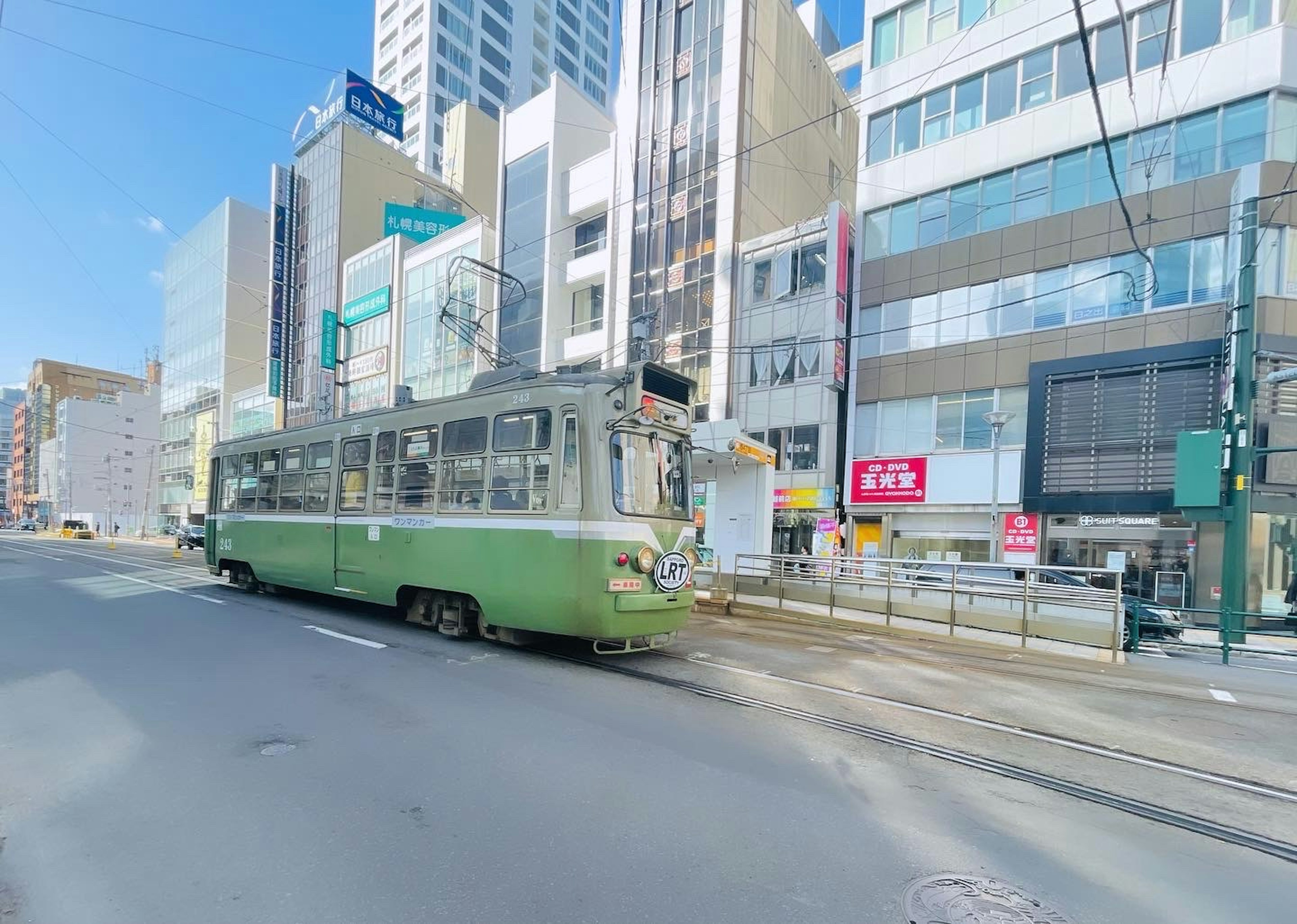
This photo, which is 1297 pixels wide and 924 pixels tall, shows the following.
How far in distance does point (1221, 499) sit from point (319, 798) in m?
19.8

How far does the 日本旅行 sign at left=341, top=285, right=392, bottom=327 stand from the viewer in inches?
1578

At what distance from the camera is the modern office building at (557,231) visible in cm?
3053

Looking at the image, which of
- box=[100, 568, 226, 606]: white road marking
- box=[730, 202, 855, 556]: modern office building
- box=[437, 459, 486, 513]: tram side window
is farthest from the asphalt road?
box=[730, 202, 855, 556]: modern office building

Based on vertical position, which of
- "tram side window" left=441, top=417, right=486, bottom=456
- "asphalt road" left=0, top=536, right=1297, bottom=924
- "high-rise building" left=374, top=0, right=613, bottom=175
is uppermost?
"high-rise building" left=374, top=0, right=613, bottom=175

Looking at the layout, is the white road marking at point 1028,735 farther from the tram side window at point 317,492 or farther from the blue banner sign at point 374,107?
the blue banner sign at point 374,107

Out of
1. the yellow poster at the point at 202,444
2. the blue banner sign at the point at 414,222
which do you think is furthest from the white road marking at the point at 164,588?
the yellow poster at the point at 202,444

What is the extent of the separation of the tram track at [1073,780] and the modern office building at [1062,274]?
640 inches

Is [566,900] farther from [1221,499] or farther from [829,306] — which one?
[829,306]

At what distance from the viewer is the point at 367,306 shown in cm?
4166

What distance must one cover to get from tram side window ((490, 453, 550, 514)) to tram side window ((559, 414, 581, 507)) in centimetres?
22

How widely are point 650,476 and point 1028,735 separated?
14.9 feet

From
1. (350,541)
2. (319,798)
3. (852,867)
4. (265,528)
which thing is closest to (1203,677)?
(852,867)

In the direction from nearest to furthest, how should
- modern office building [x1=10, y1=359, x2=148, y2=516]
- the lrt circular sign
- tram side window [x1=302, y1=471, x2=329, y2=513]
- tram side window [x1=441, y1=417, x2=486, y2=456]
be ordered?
the lrt circular sign → tram side window [x1=441, y1=417, x2=486, y2=456] → tram side window [x1=302, y1=471, x2=329, y2=513] → modern office building [x1=10, y1=359, x2=148, y2=516]

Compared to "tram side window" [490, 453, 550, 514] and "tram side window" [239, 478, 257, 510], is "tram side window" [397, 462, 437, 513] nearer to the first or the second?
"tram side window" [490, 453, 550, 514]
